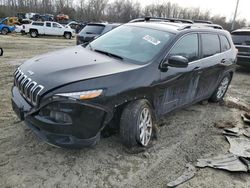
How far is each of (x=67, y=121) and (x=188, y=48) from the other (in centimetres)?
250

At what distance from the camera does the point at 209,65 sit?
16.0ft

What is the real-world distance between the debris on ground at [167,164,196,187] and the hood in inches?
57.9

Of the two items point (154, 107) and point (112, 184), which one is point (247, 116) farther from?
point (112, 184)

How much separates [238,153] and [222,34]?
287 cm

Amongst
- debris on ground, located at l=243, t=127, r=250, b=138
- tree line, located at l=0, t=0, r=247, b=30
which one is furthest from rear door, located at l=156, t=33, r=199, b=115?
tree line, located at l=0, t=0, r=247, b=30

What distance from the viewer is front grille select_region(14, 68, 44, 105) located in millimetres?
2895

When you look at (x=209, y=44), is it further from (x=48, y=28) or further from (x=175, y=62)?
(x=48, y=28)

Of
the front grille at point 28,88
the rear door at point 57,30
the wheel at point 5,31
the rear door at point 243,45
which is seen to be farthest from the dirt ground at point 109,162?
the wheel at point 5,31

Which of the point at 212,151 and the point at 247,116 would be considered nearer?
the point at 212,151

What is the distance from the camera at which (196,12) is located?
220 feet

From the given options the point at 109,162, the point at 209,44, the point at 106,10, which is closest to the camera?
the point at 109,162

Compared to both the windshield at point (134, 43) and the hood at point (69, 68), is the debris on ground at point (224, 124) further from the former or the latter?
the hood at point (69, 68)

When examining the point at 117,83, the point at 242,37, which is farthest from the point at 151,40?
the point at 242,37

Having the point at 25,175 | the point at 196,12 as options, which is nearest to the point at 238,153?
the point at 25,175
